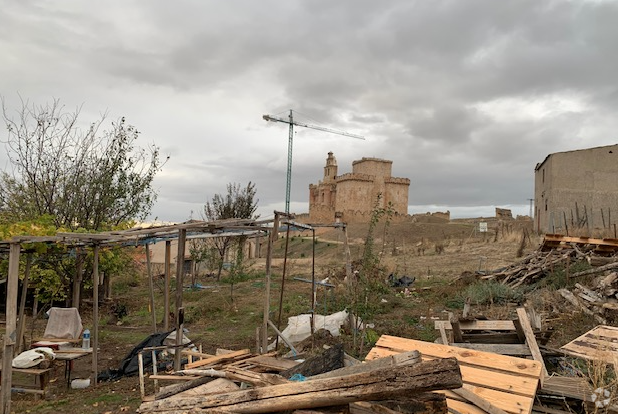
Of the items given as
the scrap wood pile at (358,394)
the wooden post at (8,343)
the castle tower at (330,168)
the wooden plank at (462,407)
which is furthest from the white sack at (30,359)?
the castle tower at (330,168)

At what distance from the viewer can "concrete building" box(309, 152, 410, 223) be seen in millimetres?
53750

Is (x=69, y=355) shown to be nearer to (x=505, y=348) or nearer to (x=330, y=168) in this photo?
(x=505, y=348)

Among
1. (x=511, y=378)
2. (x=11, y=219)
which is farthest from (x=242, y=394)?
(x=11, y=219)

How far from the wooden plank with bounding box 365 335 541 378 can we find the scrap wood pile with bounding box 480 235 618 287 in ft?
29.2

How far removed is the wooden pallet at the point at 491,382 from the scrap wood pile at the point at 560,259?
897 centimetres

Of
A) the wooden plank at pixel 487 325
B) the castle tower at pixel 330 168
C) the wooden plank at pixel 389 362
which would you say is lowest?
the wooden plank at pixel 487 325

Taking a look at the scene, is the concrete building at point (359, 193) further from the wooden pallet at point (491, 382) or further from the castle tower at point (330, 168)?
the wooden pallet at point (491, 382)

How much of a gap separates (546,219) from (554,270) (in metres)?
13.6

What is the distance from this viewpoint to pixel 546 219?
25.0 meters

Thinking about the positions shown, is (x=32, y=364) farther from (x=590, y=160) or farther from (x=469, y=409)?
(x=590, y=160)

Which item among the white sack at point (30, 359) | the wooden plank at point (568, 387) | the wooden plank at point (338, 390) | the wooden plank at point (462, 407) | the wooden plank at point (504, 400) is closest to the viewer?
the wooden plank at point (338, 390)

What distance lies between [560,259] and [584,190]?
12268mm

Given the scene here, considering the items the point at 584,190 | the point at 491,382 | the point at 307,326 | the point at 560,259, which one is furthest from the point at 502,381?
the point at 584,190

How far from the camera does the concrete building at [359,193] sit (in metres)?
53.8
